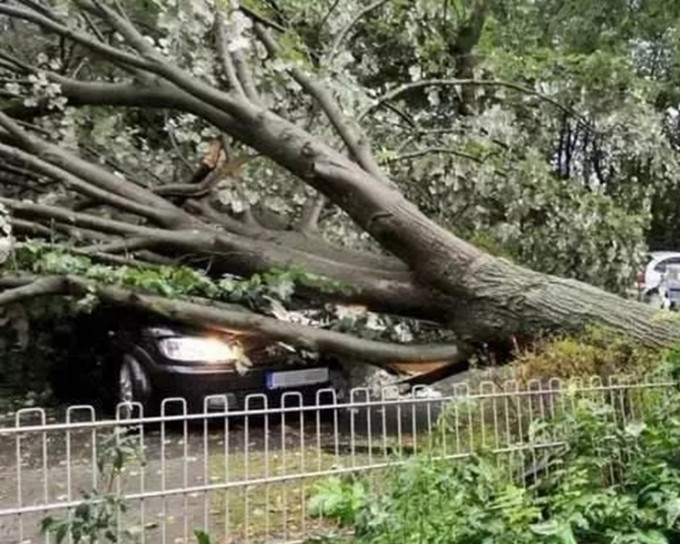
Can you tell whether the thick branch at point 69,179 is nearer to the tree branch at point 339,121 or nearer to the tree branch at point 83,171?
the tree branch at point 83,171

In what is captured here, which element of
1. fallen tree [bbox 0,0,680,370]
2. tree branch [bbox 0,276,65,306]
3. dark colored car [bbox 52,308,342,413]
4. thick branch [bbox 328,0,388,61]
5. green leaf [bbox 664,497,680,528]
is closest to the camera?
green leaf [bbox 664,497,680,528]

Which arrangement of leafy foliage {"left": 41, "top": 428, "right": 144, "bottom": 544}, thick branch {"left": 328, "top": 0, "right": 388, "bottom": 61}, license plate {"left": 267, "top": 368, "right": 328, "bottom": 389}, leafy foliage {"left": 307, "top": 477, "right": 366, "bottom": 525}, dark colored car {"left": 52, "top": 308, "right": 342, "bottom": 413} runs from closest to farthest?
1. leafy foliage {"left": 41, "top": 428, "right": 144, "bottom": 544}
2. leafy foliage {"left": 307, "top": 477, "right": 366, "bottom": 525}
3. dark colored car {"left": 52, "top": 308, "right": 342, "bottom": 413}
4. license plate {"left": 267, "top": 368, "right": 328, "bottom": 389}
5. thick branch {"left": 328, "top": 0, "right": 388, "bottom": 61}

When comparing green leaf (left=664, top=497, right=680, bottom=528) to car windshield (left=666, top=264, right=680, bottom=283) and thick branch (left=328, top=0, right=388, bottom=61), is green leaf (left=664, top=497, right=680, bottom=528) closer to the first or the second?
thick branch (left=328, top=0, right=388, bottom=61)

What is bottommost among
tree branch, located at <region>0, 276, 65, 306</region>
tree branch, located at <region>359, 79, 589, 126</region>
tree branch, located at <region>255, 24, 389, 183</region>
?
tree branch, located at <region>0, 276, 65, 306</region>

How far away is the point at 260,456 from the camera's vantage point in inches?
256

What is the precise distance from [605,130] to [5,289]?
728 cm

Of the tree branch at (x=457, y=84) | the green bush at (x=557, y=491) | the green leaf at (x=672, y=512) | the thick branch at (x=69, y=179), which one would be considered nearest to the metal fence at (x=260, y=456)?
the green bush at (x=557, y=491)

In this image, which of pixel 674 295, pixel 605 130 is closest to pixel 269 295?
Result: pixel 605 130

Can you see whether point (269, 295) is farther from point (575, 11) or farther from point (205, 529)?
point (575, 11)

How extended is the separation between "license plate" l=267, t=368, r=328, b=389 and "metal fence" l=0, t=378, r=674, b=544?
139cm

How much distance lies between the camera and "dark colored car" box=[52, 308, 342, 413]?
7.66m

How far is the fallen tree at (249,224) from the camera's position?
280 inches

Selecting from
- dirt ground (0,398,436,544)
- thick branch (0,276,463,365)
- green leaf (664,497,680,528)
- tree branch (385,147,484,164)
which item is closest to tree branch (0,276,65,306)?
thick branch (0,276,463,365)

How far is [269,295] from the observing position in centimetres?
750
